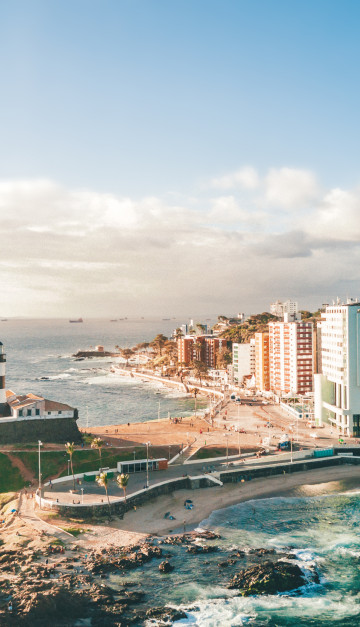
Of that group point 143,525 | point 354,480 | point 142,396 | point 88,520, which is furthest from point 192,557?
point 142,396

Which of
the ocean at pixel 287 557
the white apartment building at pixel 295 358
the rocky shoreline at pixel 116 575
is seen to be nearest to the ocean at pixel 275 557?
the ocean at pixel 287 557

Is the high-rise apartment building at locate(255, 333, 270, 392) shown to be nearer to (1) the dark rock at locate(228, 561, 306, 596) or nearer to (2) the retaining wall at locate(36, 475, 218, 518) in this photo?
(2) the retaining wall at locate(36, 475, 218, 518)

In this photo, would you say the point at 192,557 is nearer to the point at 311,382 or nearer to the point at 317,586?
the point at 317,586

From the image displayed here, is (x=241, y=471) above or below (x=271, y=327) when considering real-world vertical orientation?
below

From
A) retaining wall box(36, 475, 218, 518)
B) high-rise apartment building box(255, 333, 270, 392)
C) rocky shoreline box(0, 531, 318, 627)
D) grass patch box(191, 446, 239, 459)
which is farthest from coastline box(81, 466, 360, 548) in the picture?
high-rise apartment building box(255, 333, 270, 392)

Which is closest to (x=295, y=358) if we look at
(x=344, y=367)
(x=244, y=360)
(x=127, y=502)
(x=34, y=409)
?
(x=244, y=360)
